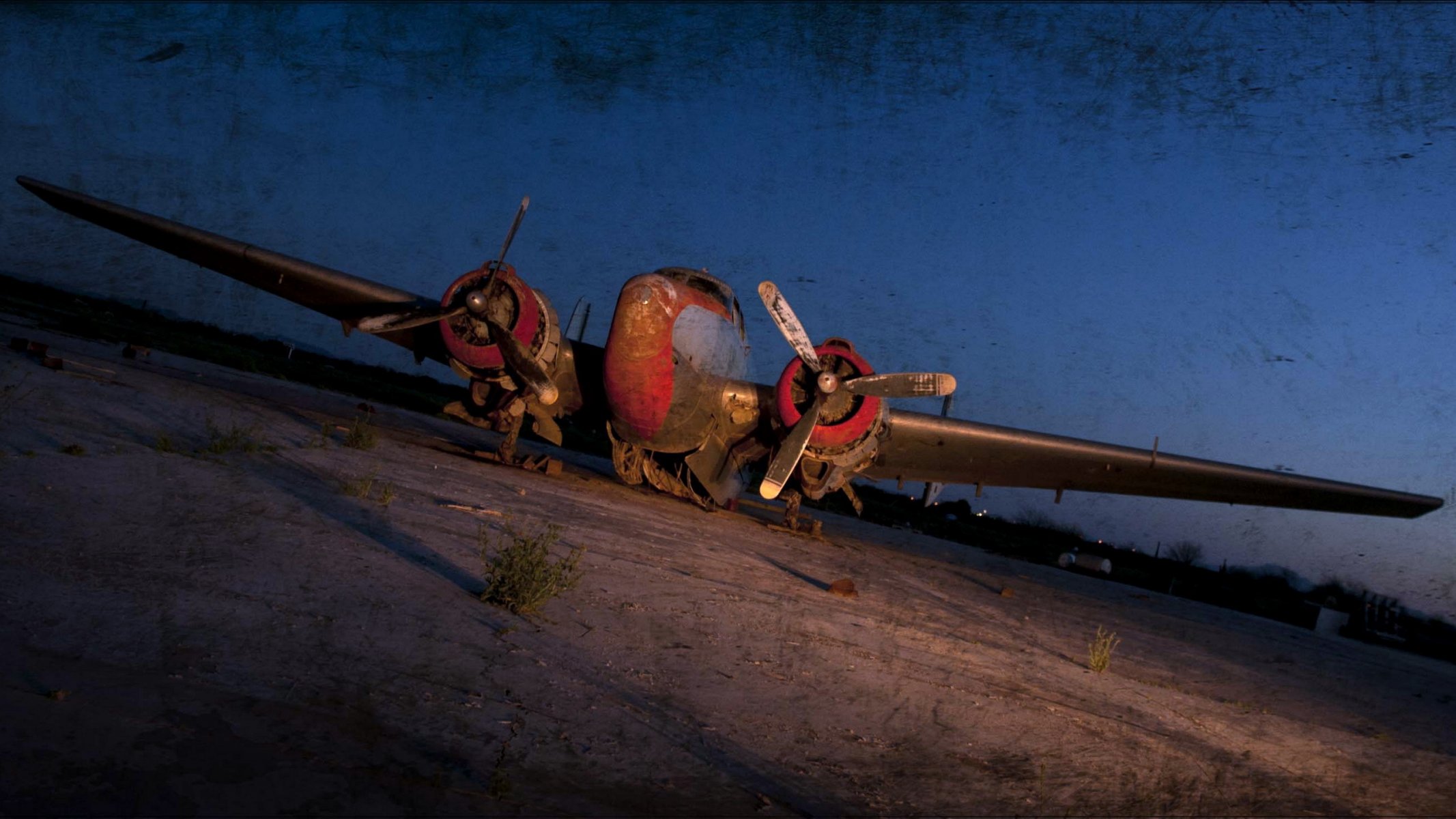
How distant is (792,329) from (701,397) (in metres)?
1.82

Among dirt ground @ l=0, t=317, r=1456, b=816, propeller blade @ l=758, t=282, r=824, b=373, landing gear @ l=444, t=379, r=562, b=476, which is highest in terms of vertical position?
propeller blade @ l=758, t=282, r=824, b=373

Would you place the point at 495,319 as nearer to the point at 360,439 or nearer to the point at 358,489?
the point at 360,439

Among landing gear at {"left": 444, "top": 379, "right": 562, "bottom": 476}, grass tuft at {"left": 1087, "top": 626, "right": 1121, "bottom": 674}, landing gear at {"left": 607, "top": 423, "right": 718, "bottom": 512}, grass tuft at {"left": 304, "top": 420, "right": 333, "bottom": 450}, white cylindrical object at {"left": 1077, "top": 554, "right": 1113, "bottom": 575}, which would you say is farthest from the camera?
white cylindrical object at {"left": 1077, "top": 554, "right": 1113, "bottom": 575}

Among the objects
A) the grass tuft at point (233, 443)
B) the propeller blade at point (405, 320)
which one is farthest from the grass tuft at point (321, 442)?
the propeller blade at point (405, 320)

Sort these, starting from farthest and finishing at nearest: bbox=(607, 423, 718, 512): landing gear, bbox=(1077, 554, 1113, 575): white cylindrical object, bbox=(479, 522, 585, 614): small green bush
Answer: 1. bbox=(1077, 554, 1113, 575): white cylindrical object
2. bbox=(607, 423, 718, 512): landing gear
3. bbox=(479, 522, 585, 614): small green bush

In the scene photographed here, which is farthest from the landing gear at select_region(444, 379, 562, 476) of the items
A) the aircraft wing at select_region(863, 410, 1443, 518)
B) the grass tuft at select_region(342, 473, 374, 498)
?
the aircraft wing at select_region(863, 410, 1443, 518)

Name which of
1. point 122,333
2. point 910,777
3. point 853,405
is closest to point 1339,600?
point 853,405

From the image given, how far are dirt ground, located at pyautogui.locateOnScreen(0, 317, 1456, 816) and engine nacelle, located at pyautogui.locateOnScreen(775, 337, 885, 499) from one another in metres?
3.26

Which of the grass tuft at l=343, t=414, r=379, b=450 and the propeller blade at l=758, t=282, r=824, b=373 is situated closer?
the grass tuft at l=343, t=414, r=379, b=450

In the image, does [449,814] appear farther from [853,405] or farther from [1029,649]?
[853,405]

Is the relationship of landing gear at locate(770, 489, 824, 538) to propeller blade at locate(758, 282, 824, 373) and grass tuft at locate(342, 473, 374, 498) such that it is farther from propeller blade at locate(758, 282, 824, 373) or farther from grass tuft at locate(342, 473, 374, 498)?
grass tuft at locate(342, 473, 374, 498)

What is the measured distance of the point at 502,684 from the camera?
3.80 m

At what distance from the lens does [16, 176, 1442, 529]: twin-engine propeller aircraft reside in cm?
1177

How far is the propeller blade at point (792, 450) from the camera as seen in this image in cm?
1171
